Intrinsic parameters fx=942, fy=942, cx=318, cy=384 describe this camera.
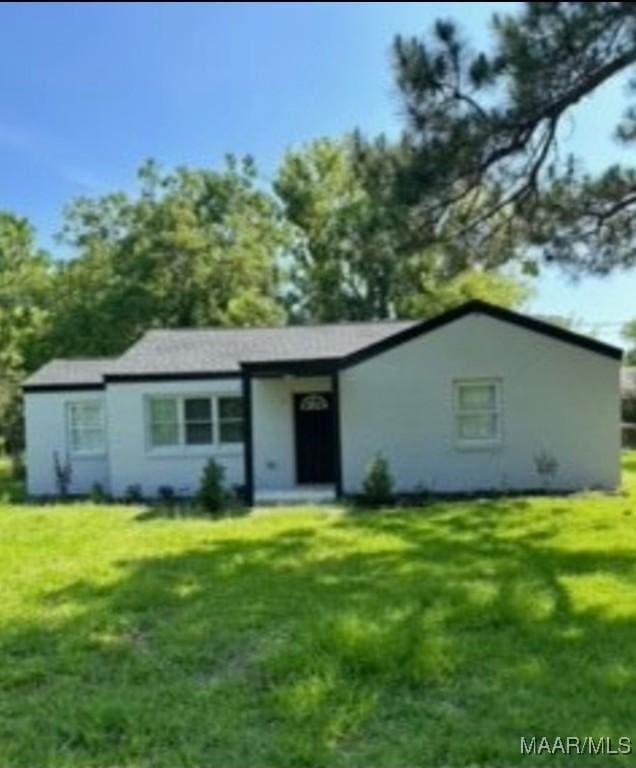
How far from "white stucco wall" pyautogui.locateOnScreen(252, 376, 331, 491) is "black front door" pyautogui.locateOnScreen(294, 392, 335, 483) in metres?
0.18

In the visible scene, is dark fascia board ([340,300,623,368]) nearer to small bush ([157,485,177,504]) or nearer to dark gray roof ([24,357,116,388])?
small bush ([157,485,177,504])

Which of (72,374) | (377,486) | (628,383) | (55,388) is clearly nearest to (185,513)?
(377,486)

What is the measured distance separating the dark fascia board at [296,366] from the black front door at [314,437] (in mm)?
1806

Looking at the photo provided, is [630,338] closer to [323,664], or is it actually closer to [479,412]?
[479,412]

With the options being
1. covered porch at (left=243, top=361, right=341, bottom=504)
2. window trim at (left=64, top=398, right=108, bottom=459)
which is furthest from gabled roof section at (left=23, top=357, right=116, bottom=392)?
covered porch at (left=243, top=361, right=341, bottom=504)

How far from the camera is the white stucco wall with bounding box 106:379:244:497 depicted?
19.7 metres

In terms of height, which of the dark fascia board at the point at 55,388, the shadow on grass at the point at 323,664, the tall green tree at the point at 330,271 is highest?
the tall green tree at the point at 330,271

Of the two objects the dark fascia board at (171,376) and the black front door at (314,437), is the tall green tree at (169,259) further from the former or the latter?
the black front door at (314,437)

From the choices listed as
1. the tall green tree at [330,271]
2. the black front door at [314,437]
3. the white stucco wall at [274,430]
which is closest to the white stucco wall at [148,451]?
the white stucco wall at [274,430]

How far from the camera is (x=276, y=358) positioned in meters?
18.8

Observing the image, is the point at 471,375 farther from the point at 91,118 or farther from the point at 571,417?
the point at 91,118

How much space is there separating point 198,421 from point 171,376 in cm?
113

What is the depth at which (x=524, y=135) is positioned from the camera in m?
11.0

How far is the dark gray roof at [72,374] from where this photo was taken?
69.9ft
